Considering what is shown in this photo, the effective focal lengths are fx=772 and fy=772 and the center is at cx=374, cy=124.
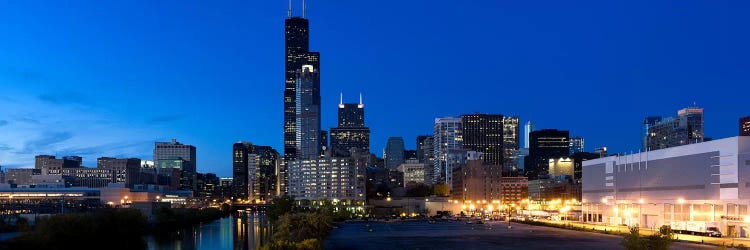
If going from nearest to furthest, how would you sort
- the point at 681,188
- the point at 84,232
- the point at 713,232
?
the point at 84,232, the point at 713,232, the point at 681,188

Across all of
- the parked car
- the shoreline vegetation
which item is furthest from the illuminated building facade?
the shoreline vegetation

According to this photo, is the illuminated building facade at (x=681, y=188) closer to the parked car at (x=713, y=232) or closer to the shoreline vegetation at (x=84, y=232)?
the parked car at (x=713, y=232)

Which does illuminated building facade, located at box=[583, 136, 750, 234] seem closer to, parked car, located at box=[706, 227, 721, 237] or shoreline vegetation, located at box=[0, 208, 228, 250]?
parked car, located at box=[706, 227, 721, 237]

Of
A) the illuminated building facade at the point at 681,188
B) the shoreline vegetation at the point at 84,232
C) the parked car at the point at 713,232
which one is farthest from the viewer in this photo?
the illuminated building facade at the point at 681,188

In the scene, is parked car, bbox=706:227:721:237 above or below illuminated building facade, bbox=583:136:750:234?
below

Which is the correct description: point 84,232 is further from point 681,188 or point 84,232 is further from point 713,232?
point 681,188

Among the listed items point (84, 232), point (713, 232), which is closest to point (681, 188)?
point (713, 232)

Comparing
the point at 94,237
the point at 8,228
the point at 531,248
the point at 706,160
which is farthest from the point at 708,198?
the point at 8,228

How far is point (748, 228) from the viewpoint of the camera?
97062 mm

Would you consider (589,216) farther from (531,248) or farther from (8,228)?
(8,228)

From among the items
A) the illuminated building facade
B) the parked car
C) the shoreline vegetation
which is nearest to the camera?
the shoreline vegetation

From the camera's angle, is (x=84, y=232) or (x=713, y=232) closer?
(x=84, y=232)

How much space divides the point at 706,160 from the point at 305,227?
5764cm

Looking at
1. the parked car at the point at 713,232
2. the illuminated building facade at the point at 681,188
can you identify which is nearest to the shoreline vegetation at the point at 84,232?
the parked car at the point at 713,232
